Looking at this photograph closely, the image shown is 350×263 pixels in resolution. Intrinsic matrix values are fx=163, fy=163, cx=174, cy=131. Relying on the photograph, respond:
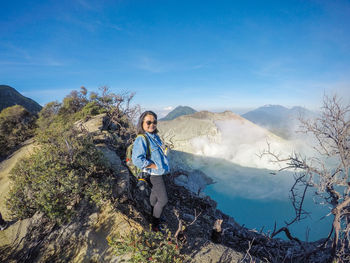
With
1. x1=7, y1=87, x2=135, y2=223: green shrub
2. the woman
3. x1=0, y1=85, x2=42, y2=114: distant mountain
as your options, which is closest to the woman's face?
the woman

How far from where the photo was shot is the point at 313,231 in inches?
529

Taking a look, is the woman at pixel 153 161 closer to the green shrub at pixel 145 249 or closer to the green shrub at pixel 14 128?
the green shrub at pixel 145 249

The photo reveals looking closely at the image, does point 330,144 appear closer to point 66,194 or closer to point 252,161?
point 66,194

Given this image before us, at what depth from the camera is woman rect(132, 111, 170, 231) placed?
2664 millimetres

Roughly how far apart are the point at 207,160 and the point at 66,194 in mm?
23204

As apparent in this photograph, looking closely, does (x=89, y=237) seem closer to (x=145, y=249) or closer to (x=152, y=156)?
(x=145, y=249)

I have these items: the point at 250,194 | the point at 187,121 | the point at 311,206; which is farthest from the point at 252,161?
the point at 187,121

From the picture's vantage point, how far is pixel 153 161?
2.77 metres

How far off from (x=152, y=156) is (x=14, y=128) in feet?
37.0

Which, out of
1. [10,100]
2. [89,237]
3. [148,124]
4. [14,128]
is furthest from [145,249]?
[10,100]

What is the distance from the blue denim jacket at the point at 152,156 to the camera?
262 centimetres

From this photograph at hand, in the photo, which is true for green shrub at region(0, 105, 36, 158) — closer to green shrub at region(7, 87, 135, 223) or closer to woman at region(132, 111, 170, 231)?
green shrub at region(7, 87, 135, 223)

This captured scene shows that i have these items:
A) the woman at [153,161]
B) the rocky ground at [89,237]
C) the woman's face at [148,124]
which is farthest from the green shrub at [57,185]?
the woman's face at [148,124]

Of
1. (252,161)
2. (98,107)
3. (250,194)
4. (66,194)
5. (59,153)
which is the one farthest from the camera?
(252,161)
